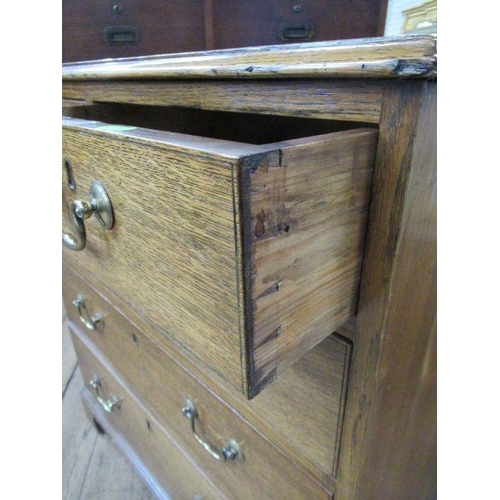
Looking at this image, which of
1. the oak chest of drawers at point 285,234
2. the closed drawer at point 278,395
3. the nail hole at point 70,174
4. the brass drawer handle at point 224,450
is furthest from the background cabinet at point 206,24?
the brass drawer handle at point 224,450

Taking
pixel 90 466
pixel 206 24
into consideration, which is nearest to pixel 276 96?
pixel 206 24

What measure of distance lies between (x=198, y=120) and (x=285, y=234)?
0.34m

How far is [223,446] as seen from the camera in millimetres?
560

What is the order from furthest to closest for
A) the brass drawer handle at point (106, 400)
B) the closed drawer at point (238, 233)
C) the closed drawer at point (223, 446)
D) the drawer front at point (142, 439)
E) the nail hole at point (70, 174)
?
the brass drawer handle at point (106, 400)
the drawer front at point (142, 439)
the closed drawer at point (223, 446)
the nail hole at point (70, 174)
the closed drawer at point (238, 233)

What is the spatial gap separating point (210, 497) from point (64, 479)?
52cm

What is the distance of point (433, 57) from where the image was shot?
0.24 m

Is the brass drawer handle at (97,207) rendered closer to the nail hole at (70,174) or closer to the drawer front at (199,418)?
the nail hole at (70,174)

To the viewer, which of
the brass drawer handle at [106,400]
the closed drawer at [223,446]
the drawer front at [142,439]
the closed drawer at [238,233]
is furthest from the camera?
the brass drawer handle at [106,400]

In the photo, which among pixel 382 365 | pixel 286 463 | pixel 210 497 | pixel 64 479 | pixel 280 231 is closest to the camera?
pixel 280 231

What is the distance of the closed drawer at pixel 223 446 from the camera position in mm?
479

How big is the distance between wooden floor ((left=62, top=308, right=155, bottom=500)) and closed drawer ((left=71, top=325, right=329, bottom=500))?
364mm

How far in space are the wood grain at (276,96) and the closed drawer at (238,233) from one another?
3 centimetres
